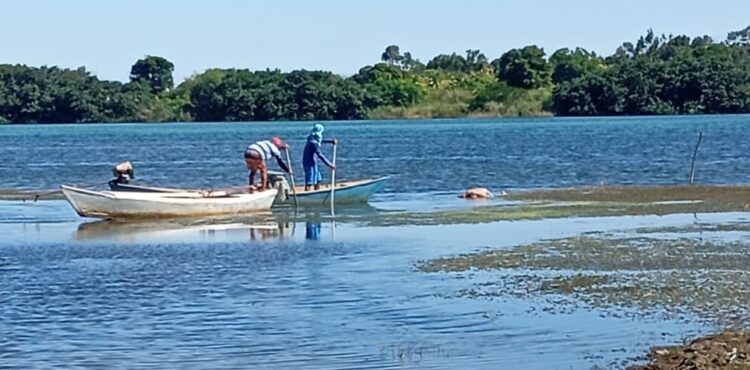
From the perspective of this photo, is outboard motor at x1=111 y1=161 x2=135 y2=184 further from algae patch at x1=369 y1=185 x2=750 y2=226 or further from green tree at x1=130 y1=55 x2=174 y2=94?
green tree at x1=130 y1=55 x2=174 y2=94

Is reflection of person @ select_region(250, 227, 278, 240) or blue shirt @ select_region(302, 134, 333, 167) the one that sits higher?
blue shirt @ select_region(302, 134, 333, 167)

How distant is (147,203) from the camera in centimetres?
3195

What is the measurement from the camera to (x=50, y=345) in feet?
53.4

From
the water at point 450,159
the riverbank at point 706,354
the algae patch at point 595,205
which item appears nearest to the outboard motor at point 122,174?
the algae patch at point 595,205

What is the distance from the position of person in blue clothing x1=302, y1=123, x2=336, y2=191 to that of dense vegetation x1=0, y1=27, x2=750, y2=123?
371ft

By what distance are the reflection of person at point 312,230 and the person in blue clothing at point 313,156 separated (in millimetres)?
4179

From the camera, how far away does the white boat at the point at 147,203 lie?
31.9 metres

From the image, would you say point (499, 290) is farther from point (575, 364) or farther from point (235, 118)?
point (235, 118)

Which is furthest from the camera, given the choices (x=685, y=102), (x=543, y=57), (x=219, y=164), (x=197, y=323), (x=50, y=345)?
(x=543, y=57)

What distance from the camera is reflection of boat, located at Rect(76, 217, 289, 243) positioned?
93.1ft

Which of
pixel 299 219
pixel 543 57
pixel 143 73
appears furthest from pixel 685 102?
pixel 299 219

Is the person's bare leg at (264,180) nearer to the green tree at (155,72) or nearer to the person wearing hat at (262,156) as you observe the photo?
the person wearing hat at (262,156)

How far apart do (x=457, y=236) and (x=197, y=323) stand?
10.1 m

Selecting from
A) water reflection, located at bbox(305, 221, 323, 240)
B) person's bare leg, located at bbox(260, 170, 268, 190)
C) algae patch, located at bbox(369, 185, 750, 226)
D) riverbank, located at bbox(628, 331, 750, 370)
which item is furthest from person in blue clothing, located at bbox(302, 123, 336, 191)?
riverbank, located at bbox(628, 331, 750, 370)
